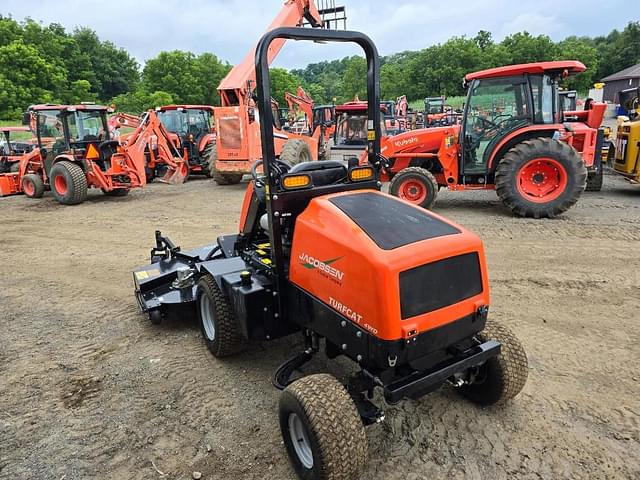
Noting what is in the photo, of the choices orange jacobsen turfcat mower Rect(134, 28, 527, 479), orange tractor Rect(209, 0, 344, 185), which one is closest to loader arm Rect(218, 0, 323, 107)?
orange tractor Rect(209, 0, 344, 185)

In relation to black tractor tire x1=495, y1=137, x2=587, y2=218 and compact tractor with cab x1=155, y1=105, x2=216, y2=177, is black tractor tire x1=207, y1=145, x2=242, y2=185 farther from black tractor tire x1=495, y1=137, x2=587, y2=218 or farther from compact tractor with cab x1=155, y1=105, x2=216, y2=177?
black tractor tire x1=495, y1=137, x2=587, y2=218

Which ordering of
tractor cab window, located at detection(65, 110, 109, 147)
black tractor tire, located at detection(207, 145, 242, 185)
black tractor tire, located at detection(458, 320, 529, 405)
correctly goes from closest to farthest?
black tractor tire, located at detection(458, 320, 529, 405) → tractor cab window, located at detection(65, 110, 109, 147) → black tractor tire, located at detection(207, 145, 242, 185)

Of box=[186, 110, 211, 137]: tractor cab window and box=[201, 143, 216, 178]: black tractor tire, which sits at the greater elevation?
box=[186, 110, 211, 137]: tractor cab window

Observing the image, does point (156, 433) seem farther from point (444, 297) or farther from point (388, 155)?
point (388, 155)

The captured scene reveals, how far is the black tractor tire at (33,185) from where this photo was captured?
36.1 feet

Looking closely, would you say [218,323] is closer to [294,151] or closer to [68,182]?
[294,151]

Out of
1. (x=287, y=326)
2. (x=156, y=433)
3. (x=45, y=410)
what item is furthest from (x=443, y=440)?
(x=45, y=410)

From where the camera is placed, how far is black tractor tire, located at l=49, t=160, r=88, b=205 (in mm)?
9898

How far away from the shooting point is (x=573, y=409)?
2.89 meters

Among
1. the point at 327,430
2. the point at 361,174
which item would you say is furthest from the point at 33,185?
the point at 327,430

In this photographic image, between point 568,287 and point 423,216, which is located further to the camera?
point 568,287

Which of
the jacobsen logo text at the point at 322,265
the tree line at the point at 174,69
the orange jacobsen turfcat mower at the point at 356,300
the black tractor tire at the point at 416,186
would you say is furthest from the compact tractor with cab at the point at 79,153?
the tree line at the point at 174,69

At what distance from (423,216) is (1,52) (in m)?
44.0

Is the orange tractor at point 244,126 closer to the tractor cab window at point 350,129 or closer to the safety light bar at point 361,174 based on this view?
the tractor cab window at point 350,129
